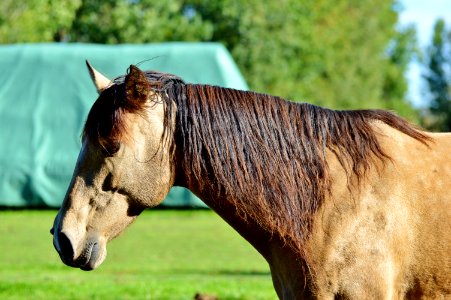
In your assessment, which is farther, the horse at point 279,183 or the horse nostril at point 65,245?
the horse at point 279,183

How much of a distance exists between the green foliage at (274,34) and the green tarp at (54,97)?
7.30 metres

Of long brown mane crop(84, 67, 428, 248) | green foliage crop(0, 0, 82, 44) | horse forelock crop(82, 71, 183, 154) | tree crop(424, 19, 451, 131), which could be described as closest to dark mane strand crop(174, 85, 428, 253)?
long brown mane crop(84, 67, 428, 248)

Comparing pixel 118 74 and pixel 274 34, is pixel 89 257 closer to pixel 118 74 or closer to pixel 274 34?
pixel 118 74

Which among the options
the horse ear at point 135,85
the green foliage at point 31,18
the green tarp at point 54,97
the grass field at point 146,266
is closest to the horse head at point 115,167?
the horse ear at point 135,85

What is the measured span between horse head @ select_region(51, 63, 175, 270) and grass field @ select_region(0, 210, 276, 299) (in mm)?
5110

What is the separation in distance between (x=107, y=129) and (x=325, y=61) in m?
52.0

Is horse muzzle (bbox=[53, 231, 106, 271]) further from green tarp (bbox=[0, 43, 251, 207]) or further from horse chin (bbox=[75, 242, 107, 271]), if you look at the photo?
green tarp (bbox=[0, 43, 251, 207])

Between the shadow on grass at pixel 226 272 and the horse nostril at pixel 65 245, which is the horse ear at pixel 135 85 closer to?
the horse nostril at pixel 65 245

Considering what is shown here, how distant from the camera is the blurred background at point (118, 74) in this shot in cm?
1283

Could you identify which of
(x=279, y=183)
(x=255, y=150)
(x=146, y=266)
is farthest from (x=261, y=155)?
(x=146, y=266)

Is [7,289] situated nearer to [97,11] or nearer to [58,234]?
[58,234]

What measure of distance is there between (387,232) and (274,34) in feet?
132

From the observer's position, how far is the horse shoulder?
5.25 m

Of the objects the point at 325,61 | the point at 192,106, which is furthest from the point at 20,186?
the point at 325,61
